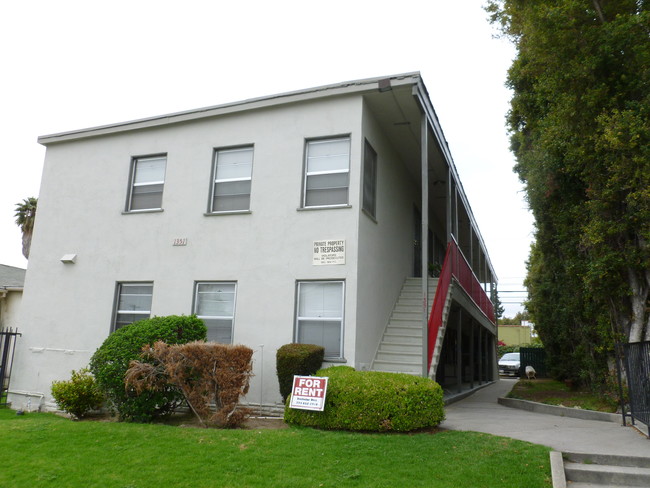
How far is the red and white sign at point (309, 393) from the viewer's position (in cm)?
798

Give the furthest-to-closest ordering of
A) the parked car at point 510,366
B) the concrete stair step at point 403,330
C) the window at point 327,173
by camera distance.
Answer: the parked car at point 510,366 → the concrete stair step at point 403,330 → the window at point 327,173

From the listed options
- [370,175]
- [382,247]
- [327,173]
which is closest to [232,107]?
[327,173]

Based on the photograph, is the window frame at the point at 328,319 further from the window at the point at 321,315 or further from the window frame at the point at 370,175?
the window frame at the point at 370,175

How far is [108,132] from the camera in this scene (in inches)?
521

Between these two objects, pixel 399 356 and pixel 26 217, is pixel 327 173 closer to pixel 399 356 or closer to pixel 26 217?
pixel 399 356

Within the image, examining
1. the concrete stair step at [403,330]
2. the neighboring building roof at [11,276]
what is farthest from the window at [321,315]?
the neighboring building roof at [11,276]

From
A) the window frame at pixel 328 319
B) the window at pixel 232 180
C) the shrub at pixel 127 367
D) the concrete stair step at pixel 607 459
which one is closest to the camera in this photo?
the concrete stair step at pixel 607 459

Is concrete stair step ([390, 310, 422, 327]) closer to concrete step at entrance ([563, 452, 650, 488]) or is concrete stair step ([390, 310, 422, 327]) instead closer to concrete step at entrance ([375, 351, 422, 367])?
concrete step at entrance ([375, 351, 422, 367])

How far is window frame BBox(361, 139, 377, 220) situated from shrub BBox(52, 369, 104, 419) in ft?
20.4

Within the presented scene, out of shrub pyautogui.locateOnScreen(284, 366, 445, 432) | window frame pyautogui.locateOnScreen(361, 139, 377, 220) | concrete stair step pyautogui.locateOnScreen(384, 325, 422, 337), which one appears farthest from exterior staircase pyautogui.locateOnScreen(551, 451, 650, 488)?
window frame pyautogui.locateOnScreen(361, 139, 377, 220)

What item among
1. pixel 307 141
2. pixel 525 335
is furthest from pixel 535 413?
pixel 525 335

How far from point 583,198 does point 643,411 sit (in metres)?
5.62

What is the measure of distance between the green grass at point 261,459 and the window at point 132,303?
166 inches

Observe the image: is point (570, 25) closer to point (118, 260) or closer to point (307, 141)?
point (307, 141)
